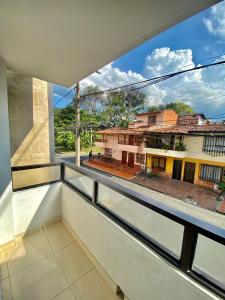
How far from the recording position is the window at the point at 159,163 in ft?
23.2

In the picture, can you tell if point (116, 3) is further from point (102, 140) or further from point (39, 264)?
point (102, 140)

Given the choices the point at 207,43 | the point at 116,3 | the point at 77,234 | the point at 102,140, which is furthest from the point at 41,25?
the point at 102,140

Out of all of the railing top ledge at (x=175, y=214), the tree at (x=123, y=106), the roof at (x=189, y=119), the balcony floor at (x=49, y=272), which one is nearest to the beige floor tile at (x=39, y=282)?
the balcony floor at (x=49, y=272)

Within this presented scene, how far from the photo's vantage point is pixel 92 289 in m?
1.22

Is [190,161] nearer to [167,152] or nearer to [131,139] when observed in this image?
[167,152]

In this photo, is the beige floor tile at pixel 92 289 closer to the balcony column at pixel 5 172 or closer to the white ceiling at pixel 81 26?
the balcony column at pixel 5 172

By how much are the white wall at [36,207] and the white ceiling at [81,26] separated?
1530 mm

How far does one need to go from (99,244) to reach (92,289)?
0.34 meters

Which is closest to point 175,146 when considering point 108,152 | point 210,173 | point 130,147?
point 210,173

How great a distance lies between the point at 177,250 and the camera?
0.80 m

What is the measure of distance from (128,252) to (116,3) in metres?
1.57

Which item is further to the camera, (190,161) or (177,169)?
(177,169)

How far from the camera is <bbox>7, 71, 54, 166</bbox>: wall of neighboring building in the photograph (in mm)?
2045

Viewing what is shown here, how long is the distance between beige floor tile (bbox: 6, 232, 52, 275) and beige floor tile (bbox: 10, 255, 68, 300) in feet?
0.25
